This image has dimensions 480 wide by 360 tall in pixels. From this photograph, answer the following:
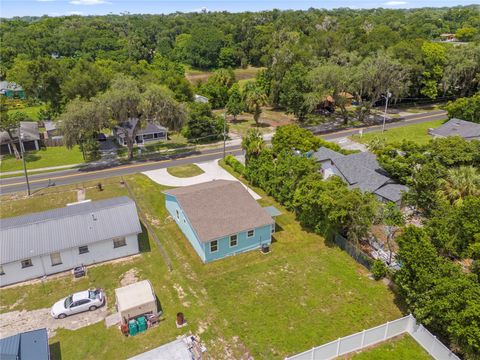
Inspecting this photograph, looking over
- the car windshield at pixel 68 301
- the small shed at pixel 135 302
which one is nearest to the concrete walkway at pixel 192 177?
the small shed at pixel 135 302

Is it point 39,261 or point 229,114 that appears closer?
point 39,261

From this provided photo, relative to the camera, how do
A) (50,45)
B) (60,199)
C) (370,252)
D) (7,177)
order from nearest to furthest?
(370,252) < (60,199) < (7,177) < (50,45)

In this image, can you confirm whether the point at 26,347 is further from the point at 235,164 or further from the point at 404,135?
the point at 404,135

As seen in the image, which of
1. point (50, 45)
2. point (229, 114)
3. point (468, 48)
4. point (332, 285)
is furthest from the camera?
point (50, 45)

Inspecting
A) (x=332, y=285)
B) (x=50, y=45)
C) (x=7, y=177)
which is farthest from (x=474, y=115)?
(x=50, y=45)

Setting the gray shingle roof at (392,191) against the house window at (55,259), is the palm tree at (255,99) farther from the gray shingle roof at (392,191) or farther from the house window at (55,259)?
the house window at (55,259)

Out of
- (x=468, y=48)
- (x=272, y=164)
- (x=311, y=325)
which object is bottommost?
(x=311, y=325)

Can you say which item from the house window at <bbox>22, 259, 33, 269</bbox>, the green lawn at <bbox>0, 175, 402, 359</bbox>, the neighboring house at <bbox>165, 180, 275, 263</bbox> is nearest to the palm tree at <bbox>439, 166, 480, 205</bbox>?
the green lawn at <bbox>0, 175, 402, 359</bbox>

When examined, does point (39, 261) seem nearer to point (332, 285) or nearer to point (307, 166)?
point (332, 285)
